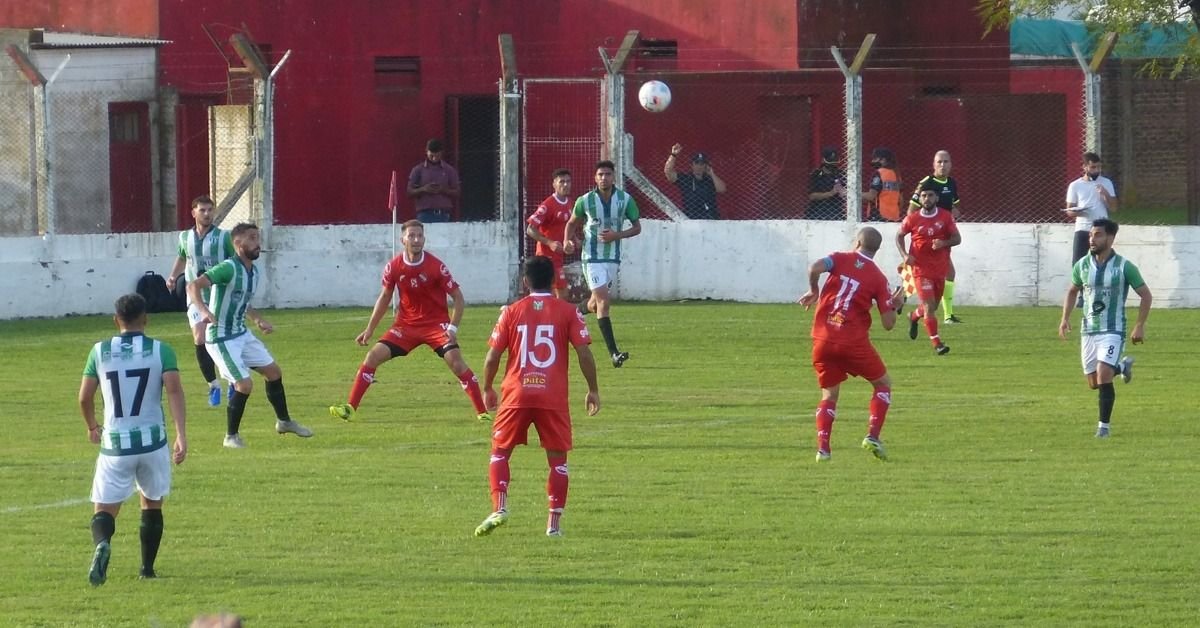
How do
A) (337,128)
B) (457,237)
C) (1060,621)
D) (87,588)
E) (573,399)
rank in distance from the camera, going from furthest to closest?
1. (337,128)
2. (457,237)
3. (573,399)
4. (87,588)
5. (1060,621)

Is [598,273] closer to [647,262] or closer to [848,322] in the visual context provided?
[647,262]

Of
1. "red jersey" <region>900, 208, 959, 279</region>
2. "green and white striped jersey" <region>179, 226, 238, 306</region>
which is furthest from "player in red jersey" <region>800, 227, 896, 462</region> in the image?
"red jersey" <region>900, 208, 959, 279</region>

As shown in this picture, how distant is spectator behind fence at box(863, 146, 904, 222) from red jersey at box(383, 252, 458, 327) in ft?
38.1

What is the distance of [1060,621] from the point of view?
9188 millimetres

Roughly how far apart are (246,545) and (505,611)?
2248 mm

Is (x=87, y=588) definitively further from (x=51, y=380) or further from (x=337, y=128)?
(x=337, y=128)

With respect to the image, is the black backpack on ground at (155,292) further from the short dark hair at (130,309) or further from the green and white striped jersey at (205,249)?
the short dark hair at (130,309)

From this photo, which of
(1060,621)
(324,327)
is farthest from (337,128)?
(1060,621)

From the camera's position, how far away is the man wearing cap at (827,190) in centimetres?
2753

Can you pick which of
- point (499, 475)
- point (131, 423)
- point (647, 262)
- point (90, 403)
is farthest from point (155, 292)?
point (131, 423)

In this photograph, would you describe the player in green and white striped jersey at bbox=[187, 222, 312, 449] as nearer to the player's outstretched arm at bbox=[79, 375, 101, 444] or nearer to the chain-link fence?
the player's outstretched arm at bbox=[79, 375, 101, 444]

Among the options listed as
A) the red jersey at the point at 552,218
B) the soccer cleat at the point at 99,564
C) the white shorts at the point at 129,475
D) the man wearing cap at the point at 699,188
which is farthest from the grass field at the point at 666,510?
the man wearing cap at the point at 699,188

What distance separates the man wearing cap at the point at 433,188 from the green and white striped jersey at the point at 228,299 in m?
11.6

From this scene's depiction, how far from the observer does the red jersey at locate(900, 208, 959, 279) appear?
21297mm
